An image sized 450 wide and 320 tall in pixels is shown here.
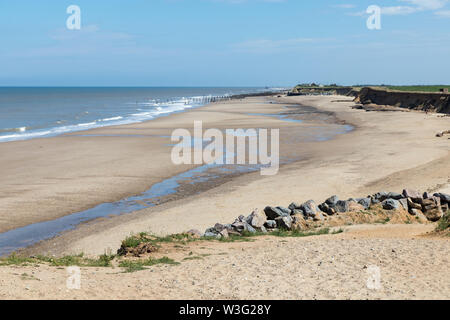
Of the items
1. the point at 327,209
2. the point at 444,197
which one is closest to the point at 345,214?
the point at 327,209

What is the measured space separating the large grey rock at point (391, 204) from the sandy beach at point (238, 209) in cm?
140

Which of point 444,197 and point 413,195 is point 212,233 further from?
point 444,197

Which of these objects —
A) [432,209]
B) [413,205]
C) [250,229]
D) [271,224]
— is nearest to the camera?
[250,229]

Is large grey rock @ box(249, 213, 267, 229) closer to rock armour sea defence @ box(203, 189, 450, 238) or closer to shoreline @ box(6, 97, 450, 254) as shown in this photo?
rock armour sea defence @ box(203, 189, 450, 238)

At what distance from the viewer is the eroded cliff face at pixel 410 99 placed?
56.9 metres

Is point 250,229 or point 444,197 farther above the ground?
point 444,197

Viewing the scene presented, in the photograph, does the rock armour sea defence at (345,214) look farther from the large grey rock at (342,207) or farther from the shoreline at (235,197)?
the shoreline at (235,197)

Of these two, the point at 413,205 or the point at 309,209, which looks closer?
the point at 309,209

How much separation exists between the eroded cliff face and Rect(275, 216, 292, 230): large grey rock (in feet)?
154

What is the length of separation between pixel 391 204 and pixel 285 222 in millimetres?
3538

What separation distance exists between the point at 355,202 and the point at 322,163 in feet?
32.4

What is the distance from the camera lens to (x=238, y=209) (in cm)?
1677

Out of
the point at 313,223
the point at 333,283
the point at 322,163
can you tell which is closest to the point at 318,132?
the point at 322,163
